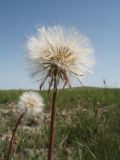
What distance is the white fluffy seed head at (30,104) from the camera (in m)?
2.87

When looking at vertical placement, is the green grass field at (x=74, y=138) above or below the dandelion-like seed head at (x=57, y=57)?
below

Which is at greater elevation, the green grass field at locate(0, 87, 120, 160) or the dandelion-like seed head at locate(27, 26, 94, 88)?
the dandelion-like seed head at locate(27, 26, 94, 88)

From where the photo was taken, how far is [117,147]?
4141mm

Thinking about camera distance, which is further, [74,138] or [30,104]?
[74,138]

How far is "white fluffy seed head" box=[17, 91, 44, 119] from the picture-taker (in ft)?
9.43

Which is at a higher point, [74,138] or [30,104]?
[30,104]

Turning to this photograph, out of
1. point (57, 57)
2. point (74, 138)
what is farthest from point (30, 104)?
point (74, 138)

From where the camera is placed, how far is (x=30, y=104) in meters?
2.93

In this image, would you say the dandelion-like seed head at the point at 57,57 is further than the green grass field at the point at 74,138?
No

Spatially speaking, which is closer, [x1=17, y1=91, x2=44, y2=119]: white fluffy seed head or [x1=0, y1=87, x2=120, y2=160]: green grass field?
[x1=17, y1=91, x2=44, y2=119]: white fluffy seed head

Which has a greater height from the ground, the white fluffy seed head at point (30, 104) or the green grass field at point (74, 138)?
the white fluffy seed head at point (30, 104)

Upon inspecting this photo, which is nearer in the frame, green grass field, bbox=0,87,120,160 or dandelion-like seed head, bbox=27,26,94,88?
dandelion-like seed head, bbox=27,26,94,88

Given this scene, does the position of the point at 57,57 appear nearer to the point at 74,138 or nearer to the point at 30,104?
the point at 30,104

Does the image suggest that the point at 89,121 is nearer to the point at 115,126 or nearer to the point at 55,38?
the point at 115,126
